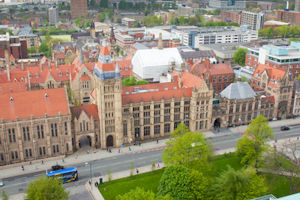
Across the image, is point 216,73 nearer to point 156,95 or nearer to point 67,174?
point 156,95

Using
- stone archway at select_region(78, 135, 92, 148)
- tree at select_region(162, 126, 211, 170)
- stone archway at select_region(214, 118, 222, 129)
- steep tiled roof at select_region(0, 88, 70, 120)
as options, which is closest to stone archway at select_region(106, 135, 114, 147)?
stone archway at select_region(78, 135, 92, 148)

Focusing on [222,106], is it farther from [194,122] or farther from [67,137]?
[67,137]

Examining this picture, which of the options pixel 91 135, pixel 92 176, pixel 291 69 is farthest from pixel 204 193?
pixel 291 69

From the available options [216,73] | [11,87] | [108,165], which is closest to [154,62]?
[216,73]

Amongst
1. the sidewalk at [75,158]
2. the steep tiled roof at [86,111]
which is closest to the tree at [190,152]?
the sidewalk at [75,158]

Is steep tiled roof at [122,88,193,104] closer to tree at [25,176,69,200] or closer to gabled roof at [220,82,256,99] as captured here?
gabled roof at [220,82,256,99]

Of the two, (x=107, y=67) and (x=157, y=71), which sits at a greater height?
(x=107, y=67)
